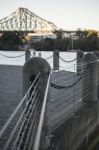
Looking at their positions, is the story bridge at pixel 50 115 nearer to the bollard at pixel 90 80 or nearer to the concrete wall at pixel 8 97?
the bollard at pixel 90 80

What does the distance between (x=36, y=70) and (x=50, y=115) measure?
2.97ft

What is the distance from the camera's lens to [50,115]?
17.8 feet

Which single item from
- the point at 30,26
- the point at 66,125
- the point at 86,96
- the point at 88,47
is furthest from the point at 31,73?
the point at 30,26

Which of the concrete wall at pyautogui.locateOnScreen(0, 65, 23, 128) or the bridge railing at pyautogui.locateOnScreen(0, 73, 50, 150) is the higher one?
the bridge railing at pyautogui.locateOnScreen(0, 73, 50, 150)

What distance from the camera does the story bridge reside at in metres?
3.23

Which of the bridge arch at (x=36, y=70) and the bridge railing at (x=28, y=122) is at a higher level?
the bridge arch at (x=36, y=70)

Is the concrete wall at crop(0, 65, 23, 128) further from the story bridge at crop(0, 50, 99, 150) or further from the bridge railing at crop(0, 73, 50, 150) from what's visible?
the bridge railing at crop(0, 73, 50, 150)

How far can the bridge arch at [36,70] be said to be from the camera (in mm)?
4660

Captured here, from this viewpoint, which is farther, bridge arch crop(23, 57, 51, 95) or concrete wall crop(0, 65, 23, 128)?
concrete wall crop(0, 65, 23, 128)

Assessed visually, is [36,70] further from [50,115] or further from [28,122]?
[28,122]

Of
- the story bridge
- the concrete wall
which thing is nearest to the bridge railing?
the story bridge

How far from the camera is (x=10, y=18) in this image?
133 metres

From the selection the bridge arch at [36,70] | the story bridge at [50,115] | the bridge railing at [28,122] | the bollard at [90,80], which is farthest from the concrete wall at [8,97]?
the bridge railing at [28,122]

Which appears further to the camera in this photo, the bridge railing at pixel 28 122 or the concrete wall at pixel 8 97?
the concrete wall at pixel 8 97
